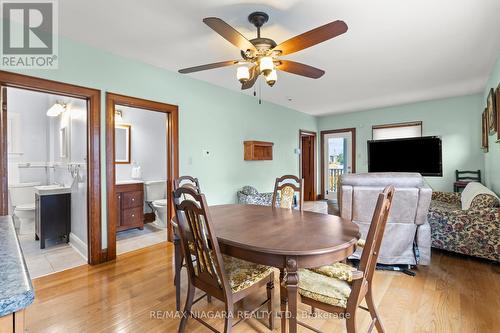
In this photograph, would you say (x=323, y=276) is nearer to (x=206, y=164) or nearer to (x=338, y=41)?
(x=338, y=41)

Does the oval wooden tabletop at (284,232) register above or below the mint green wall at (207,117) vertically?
below

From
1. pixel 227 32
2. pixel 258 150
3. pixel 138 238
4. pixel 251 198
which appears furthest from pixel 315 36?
pixel 138 238

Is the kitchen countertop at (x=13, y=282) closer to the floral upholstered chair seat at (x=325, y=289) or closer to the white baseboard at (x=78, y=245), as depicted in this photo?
the floral upholstered chair seat at (x=325, y=289)

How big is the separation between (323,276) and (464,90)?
5.11 m

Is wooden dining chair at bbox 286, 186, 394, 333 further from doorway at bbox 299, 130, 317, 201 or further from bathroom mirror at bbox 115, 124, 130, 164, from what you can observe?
doorway at bbox 299, 130, 317, 201

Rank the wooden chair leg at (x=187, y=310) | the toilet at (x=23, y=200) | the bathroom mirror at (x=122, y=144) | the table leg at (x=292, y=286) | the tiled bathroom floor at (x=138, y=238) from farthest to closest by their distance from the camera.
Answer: the bathroom mirror at (x=122, y=144) → the toilet at (x=23, y=200) → the tiled bathroom floor at (x=138, y=238) → the wooden chair leg at (x=187, y=310) → the table leg at (x=292, y=286)

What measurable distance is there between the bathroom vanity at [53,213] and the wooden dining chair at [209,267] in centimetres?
285

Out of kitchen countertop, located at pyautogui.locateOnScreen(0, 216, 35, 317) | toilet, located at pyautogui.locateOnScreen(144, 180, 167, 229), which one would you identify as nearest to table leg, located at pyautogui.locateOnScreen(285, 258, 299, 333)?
kitchen countertop, located at pyautogui.locateOnScreen(0, 216, 35, 317)

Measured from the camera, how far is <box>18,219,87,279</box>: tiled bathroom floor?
8.96ft

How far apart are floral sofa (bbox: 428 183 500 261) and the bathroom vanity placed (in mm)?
4737

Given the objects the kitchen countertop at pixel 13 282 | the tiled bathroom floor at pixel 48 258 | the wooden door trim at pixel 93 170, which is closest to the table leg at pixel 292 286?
the kitchen countertop at pixel 13 282

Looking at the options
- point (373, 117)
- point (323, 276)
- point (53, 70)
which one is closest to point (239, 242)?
A: point (323, 276)

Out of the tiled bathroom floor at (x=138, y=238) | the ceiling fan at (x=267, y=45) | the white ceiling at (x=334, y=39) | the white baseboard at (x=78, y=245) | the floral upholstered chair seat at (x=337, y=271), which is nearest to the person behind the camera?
the floral upholstered chair seat at (x=337, y=271)

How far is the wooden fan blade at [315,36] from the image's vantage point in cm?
164
